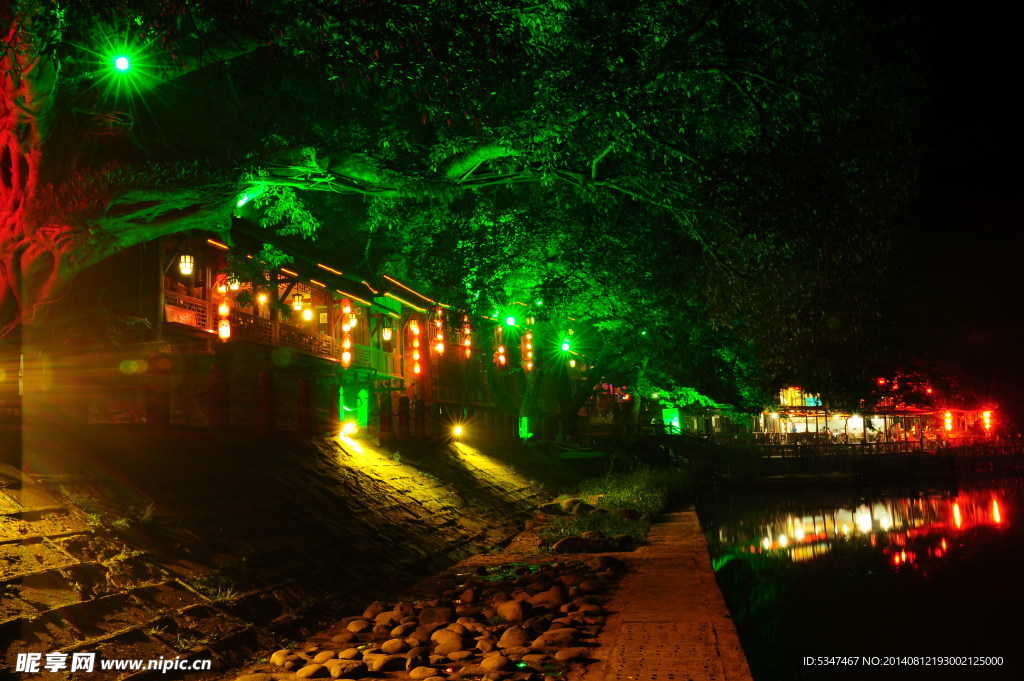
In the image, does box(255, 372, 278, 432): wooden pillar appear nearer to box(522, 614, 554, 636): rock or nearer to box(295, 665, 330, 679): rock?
box(522, 614, 554, 636): rock

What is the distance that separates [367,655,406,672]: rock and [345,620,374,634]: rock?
1.47 meters

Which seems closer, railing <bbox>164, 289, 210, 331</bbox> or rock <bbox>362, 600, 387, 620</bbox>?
rock <bbox>362, 600, 387, 620</bbox>

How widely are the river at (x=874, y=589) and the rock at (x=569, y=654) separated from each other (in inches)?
158

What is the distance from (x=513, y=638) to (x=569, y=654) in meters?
0.85

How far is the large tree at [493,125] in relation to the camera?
9.79 m

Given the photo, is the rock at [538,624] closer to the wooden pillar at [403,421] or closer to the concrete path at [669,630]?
the concrete path at [669,630]

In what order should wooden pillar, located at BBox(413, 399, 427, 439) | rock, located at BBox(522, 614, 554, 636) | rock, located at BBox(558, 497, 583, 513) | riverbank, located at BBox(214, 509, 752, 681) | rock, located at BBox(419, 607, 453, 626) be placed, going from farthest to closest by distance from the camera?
wooden pillar, located at BBox(413, 399, 427, 439)
rock, located at BBox(558, 497, 583, 513)
rock, located at BBox(419, 607, 453, 626)
rock, located at BBox(522, 614, 554, 636)
riverbank, located at BBox(214, 509, 752, 681)

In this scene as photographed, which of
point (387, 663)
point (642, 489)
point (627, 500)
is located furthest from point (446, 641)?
point (642, 489)

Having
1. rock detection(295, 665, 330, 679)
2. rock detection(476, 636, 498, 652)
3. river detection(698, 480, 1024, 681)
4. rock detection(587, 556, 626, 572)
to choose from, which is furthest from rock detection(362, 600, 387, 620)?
river detection(698, 480, 1024, 681)

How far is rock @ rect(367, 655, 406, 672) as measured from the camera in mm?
7359

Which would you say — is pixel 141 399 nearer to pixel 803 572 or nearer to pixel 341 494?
pixel 341 494

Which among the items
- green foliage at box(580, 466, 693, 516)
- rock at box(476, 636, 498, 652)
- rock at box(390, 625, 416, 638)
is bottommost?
green foliage at box(580, 466, 693, 516)

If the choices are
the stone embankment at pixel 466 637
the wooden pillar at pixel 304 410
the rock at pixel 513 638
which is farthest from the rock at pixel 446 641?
the wooden pillar at pixel 304 410

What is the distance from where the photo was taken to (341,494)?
46.2 feet
